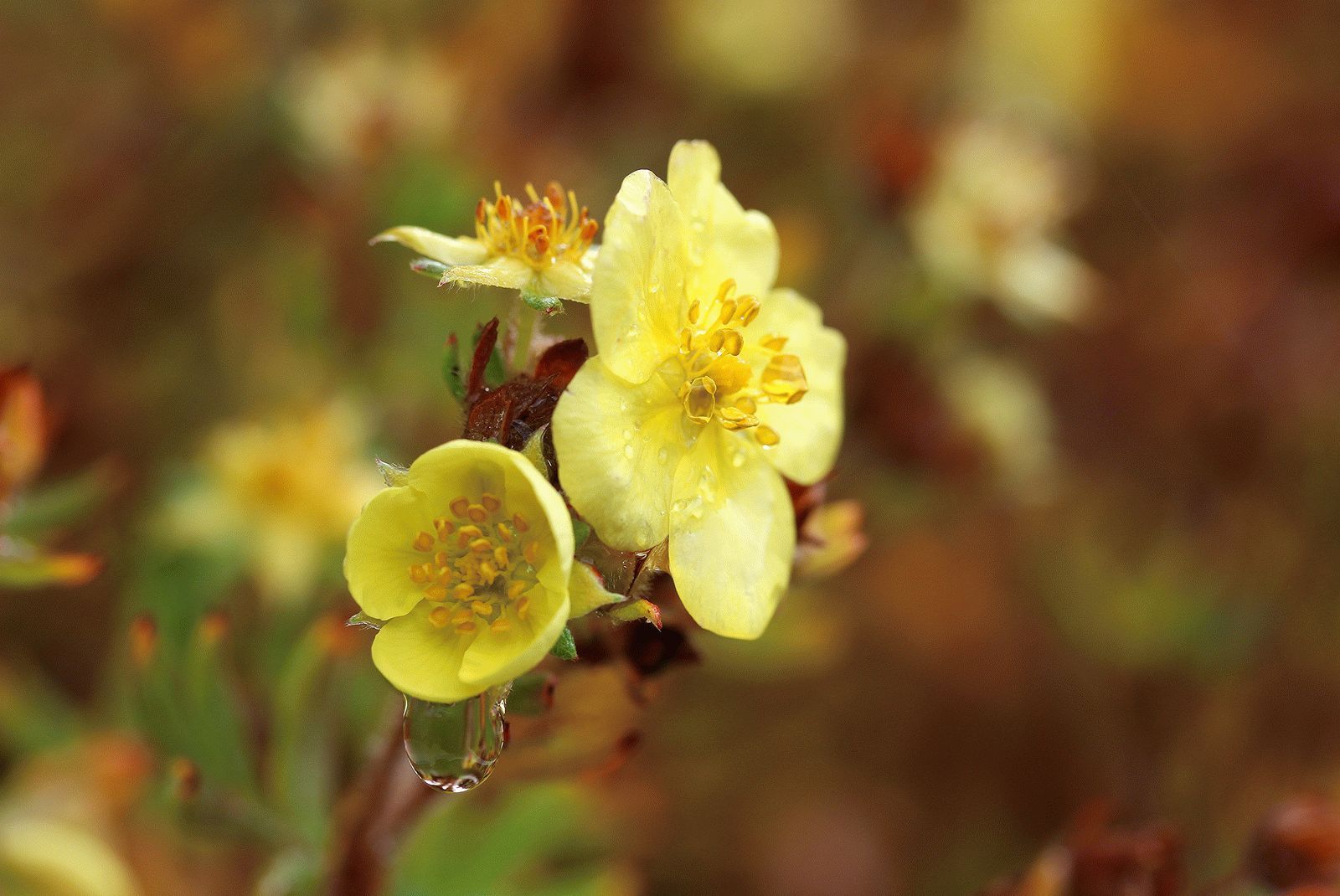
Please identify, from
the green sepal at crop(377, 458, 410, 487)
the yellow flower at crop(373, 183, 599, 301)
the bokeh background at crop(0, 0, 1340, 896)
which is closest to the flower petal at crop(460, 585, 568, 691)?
the green sepal at crop(377, 458, 410, 487)

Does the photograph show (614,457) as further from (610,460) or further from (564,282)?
(564,282)

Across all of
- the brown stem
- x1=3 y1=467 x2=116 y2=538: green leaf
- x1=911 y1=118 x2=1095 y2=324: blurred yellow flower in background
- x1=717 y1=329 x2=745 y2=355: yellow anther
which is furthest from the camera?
x1=911 y1=118 x2=1095 y2=324: blurred yellow flower in background

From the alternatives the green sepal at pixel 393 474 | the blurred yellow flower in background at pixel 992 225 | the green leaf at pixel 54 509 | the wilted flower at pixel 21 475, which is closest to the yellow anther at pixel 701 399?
the green sepal at pixel 393 474

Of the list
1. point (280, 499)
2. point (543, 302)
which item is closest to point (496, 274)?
point (543, 302)

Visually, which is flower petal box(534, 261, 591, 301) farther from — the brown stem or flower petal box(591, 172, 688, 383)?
the brown stem

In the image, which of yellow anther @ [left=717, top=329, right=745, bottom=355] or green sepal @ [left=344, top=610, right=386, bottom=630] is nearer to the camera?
green sepal @ [left=344, top=610, right=386, bottom=630]

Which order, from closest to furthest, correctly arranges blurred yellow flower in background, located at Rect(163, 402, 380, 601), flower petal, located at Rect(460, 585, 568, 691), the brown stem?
flower petal, located at Rect(460, 585, 568, 691), the brown stem, blurred yellow flower in background, located at Rect(163, 402, 380, 601)
